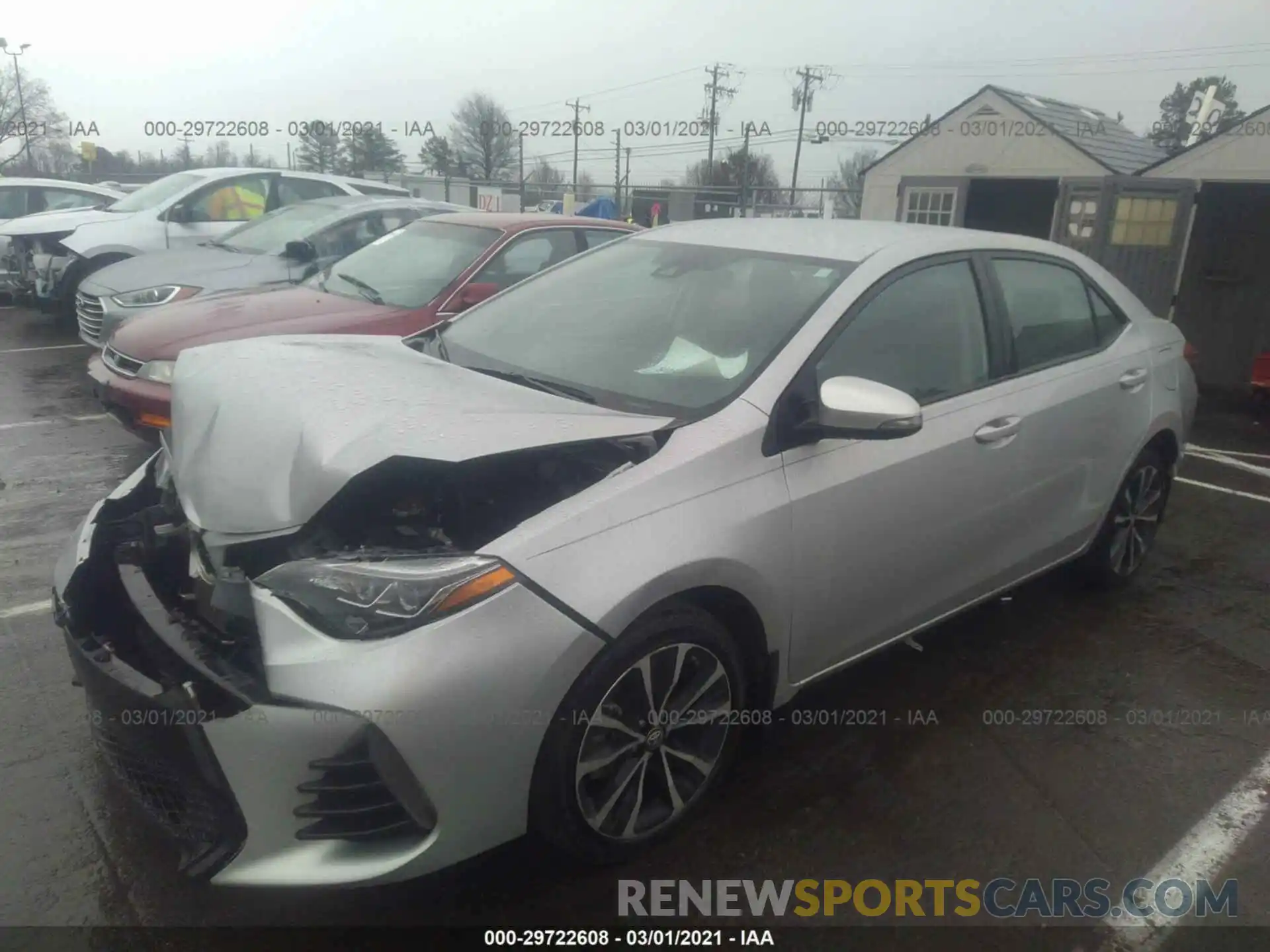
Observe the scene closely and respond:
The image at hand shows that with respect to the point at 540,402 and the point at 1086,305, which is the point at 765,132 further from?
the point at 540,402

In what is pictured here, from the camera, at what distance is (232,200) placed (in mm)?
9648

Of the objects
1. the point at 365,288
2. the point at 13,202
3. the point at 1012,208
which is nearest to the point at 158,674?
the point at 365,288

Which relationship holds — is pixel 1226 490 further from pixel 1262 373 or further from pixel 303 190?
pixel 303 190

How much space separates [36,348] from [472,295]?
5.82m

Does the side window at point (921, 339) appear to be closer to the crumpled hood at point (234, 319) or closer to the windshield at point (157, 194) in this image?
the crumpled hood at point (234, 319)

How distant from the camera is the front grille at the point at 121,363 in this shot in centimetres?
459

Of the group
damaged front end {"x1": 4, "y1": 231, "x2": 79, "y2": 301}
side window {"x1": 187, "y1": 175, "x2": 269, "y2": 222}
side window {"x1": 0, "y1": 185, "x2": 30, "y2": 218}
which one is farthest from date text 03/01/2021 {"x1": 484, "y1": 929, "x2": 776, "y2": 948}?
side window {"x1": 0, "y1": 185, "x2": 30, "y2": 218}

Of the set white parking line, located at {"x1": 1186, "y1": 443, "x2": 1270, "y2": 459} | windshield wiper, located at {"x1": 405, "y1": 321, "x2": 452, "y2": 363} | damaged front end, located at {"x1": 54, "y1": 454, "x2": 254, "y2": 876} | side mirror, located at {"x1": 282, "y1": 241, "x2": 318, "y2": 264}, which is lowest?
white parking line, located at {"x1": 1186, "y1": 443, "x2": 1270, "y2": 459}

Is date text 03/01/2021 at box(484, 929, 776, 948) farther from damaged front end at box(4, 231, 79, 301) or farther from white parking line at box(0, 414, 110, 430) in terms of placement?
damaged front end at box(4, 231, 79, 301)

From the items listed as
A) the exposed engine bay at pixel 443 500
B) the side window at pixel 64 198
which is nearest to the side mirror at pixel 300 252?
the exposed engine bay at pixel 443 500

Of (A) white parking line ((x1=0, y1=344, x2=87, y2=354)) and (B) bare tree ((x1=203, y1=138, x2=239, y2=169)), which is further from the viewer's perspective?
(B) bare tree ((x1=203, y1=138, x2=239, y2=169))

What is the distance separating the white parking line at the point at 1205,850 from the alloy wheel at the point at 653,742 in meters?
1.10

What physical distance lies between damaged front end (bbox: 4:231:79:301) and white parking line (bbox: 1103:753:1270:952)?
32.0ft

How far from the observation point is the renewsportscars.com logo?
232 cm
